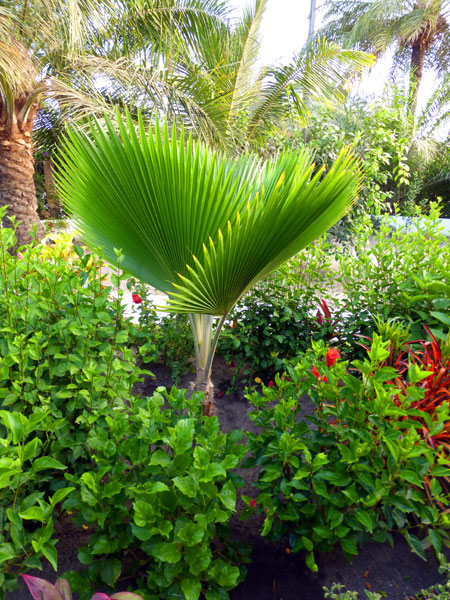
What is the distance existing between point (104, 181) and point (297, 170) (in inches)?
32.7

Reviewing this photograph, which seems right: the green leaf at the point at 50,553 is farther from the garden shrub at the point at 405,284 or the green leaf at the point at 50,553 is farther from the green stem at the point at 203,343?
the garden shrub at the point at 405,284

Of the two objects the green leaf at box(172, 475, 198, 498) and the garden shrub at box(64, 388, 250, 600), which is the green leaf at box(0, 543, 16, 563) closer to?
the garden shrub at box(64, 388, 250, 600)

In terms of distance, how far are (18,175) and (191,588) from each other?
19.4 feet

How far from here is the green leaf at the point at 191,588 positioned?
3.32 feet

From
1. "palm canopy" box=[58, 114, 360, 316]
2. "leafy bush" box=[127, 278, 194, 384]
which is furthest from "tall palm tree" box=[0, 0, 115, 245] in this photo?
"palm canopy" box=[58, 114, 360, 316]

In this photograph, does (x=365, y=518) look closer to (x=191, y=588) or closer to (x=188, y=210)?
(x=191, y=588)

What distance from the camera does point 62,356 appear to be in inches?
56.1

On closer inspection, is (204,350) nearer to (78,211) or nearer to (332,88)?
(78,211)

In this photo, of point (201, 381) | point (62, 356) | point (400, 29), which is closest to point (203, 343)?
point (201, 381)

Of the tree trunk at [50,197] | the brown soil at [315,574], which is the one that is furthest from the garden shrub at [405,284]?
the tree trunk at [50,197]

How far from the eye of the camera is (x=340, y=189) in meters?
1.66

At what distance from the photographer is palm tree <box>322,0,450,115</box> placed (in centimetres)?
1255

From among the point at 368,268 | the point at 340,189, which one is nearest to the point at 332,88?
the point at 368,268

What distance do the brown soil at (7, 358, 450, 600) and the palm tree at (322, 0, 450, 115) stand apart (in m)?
12.4
